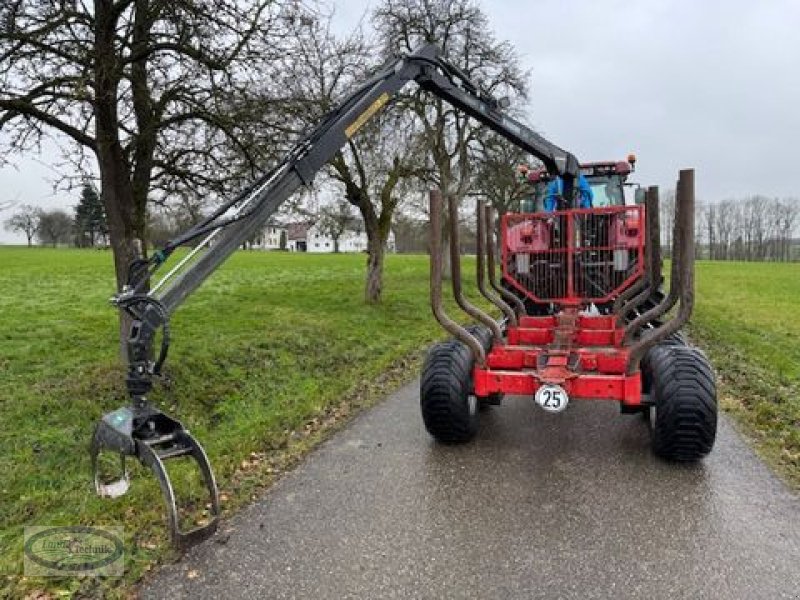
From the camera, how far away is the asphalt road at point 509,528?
3023mm

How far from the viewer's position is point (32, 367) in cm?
732

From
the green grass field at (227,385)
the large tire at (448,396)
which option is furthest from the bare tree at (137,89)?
the large tire at (448,396)

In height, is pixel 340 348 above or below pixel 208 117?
below

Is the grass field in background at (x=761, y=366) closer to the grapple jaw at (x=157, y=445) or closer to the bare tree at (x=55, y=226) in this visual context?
the grapple jaw at (x=157, y=445)

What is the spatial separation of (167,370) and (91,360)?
4.81ft

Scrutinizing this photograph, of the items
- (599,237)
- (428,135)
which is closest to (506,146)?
(428,135)

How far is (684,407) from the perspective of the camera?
4.22 m

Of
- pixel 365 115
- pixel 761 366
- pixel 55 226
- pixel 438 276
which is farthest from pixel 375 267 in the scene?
pixel 55 226

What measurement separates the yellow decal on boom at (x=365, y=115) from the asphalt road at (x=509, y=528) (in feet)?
8.64

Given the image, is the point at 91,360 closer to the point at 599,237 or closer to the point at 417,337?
the point at 417,337

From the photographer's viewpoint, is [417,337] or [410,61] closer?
[410,61]

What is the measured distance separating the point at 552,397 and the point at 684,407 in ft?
3.00

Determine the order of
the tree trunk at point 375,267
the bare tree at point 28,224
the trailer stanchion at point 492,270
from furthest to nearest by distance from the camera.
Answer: the bare tree at point 28,224
the tree trunk at point 375,267
the trailer stanchion at point 492,270

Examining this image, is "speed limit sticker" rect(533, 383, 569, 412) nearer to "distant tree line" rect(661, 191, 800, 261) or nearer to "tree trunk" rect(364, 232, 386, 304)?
"tree trunk" rect(364, 232, 386, 304)
